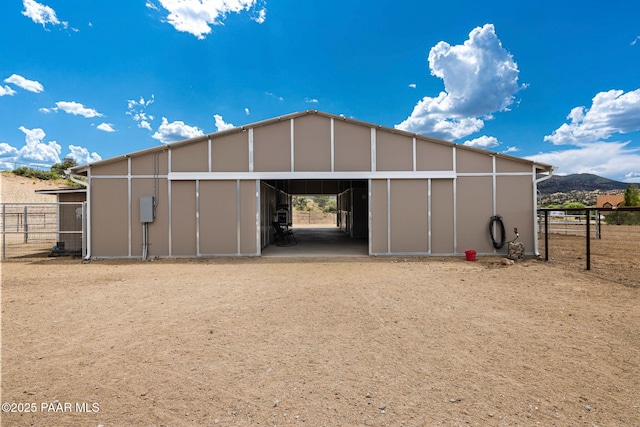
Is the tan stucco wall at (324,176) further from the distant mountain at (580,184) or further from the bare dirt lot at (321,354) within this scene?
the distant mountain at (580,184)

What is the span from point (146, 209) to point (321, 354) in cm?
813

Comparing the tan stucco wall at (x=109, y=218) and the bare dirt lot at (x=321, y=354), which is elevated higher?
the tan stucco wall at (x=109, y=218)

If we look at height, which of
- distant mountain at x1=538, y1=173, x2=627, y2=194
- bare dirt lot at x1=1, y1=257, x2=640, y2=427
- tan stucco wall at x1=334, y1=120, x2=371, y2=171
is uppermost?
distant mountain at x1=538, y1=173, x2=627, y2=194

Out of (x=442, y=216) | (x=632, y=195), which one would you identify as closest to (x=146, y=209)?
(x=442, y=216)

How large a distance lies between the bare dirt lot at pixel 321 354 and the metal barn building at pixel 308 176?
3.40 meters

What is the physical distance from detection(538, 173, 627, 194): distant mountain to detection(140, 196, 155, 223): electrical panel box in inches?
3480

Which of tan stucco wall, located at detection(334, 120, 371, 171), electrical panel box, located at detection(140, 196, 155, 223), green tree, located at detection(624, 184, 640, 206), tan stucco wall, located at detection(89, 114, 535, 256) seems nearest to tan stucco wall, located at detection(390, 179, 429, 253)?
tan stucco wall, located at detection(89, 114, 535, 256)

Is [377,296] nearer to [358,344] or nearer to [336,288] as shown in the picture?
[336,288]

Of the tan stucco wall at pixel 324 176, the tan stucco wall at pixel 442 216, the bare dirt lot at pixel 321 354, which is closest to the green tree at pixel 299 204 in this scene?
the tan stucco wall at pixel 324 176

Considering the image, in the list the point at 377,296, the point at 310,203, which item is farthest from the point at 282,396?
the point at 310,203

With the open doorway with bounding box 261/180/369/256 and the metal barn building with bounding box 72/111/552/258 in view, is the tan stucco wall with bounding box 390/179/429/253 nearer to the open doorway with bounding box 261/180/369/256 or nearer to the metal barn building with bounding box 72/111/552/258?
the metal barn building with bounding box 72/111/552/258

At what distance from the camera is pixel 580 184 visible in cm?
8888

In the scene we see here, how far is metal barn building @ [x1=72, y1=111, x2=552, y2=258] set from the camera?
9.66 meters

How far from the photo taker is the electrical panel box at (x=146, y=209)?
941 cm
